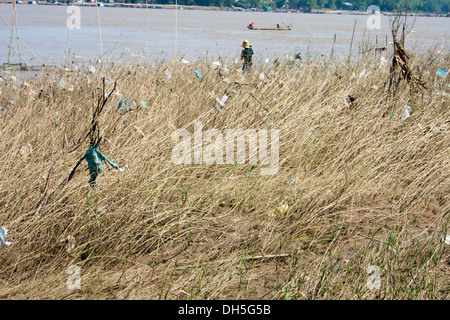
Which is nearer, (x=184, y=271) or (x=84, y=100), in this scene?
(x=184, y=271)

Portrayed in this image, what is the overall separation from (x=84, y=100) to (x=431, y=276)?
3117mm

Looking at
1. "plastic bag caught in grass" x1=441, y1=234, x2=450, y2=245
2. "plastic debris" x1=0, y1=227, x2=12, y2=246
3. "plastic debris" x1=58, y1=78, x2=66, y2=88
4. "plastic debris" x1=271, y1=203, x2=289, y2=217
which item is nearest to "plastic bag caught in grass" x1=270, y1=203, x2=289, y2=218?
"plastic debris" x1=271, y1=203, x2=289, y2=217

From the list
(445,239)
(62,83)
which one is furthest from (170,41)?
(445,239)

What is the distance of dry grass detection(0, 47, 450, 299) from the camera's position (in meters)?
2.14

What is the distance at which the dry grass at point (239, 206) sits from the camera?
2.14m

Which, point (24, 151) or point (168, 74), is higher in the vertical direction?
point (168, 74)

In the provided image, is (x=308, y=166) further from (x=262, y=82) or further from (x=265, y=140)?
(x=262, y=82)

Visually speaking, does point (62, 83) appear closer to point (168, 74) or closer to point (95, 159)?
point (168, 74)

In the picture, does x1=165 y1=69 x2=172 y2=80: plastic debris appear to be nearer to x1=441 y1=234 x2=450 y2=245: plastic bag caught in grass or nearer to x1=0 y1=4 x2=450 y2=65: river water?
x1=0 y1=4 x2=450 y2=65: river water

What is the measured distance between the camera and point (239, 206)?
2.88 meters

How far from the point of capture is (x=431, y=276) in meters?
2.16

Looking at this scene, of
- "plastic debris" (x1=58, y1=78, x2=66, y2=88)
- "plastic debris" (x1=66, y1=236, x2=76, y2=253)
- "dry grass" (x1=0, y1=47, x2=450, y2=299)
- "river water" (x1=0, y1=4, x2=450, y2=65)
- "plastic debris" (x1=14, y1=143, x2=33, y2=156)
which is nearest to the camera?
"dry grass" (x1=0, y1=47, x2=450, y2=299)

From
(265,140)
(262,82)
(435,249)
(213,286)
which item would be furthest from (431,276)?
(262,82)

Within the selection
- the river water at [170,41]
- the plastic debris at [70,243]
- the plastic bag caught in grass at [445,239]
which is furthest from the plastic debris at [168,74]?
the plastic bag caught in grass at [445,239]
